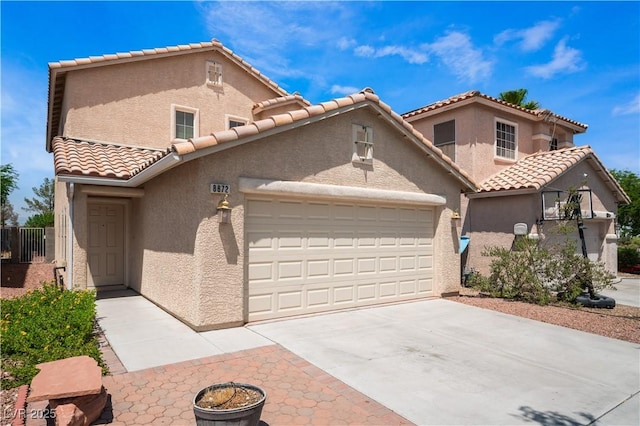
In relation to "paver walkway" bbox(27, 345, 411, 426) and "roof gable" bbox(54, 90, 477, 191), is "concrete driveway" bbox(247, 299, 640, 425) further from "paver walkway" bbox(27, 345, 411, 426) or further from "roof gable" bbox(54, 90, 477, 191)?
"roof gable" bbox(54, 90, 477, 191)

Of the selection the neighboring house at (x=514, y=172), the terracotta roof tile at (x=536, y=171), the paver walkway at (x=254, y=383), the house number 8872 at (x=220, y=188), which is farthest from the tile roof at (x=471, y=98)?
the paver walkway at (x=254, y=383)

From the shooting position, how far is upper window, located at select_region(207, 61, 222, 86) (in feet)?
47.6

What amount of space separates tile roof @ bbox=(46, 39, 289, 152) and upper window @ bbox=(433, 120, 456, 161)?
21.3 feet

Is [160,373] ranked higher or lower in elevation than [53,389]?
lower

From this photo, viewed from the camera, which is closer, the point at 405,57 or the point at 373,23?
the point at 373,23

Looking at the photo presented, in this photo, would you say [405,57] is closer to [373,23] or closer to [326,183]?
[373,23]

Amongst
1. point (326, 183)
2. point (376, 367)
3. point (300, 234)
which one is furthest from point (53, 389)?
point (326, 183)

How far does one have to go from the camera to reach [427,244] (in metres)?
11.0

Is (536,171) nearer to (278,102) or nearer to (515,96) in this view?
(515,96)

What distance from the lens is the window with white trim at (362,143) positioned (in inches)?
365

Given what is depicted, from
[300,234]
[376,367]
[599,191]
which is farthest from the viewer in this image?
[599,191]

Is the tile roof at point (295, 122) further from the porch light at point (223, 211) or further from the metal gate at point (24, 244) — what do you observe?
the metal gate at point (24, 244)

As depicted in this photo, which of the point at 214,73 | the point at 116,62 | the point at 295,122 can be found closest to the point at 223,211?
the point at 295,122

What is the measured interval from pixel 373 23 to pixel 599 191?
12.4 meters
